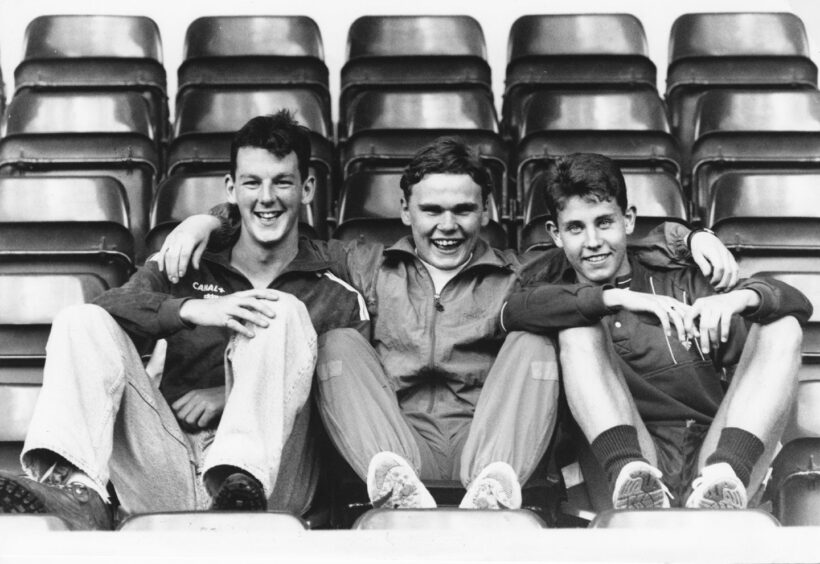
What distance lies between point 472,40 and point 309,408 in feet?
6.02

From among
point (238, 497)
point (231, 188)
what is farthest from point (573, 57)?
point (238, 497)

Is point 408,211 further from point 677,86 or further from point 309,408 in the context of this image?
point 677,86

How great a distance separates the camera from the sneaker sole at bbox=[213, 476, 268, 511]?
2006 millimetres

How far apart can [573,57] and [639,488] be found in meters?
2.00

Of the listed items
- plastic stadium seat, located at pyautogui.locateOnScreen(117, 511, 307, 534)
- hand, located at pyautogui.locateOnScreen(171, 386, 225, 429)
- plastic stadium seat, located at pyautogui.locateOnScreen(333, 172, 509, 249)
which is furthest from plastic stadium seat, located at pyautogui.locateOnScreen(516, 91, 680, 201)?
plastic stadium seat, located at pyautogui.locateOnScreen(117, 511, 307, 534)

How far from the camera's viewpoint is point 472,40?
13.0 ft

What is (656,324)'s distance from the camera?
262 centimetres

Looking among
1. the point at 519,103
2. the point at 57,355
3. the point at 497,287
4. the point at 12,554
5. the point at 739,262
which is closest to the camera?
the point at 12,554

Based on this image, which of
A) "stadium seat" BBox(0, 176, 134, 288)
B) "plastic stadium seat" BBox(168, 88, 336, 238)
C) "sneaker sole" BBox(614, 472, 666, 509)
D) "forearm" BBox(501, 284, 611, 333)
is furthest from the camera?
"plastic stadium seat" BBox(168, 88, 336, 238)

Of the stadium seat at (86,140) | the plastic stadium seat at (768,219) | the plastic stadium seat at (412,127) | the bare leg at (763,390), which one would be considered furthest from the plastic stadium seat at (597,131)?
the bare leg at (763,390)

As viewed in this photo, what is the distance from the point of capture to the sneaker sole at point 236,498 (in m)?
2.01

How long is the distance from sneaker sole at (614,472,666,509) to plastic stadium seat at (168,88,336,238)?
1.45 meters

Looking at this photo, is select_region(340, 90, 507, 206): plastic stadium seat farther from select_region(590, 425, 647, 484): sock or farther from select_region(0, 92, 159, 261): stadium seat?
select_region(590, 425, 647, 484): sock

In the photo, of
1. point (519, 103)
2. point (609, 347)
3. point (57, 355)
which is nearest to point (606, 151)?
point (519, 103)
